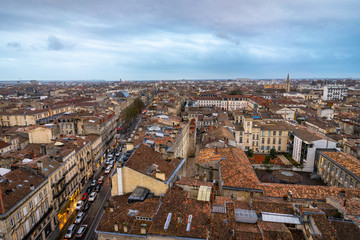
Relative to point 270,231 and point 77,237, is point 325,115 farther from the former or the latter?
point 77,237

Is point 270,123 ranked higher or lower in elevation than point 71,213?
higher

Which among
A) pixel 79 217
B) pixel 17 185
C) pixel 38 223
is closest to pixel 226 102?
pixel 79 217

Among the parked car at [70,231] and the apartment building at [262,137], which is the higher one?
the apartment building at [262,137]

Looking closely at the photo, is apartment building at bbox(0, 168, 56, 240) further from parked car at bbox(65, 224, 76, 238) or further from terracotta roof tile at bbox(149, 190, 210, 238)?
terracotta roof tile at bbox(149, 190, 210, 238)

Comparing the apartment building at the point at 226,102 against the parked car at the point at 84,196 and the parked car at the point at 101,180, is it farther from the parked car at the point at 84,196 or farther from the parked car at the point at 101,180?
the parked car at the point at 84,196

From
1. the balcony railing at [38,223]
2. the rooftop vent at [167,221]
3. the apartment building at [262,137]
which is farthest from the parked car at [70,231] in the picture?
the apartment building at [262,137]

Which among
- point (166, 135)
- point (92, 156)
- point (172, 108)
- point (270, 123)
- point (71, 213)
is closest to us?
point (71, 213)

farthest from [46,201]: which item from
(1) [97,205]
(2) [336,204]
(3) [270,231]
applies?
(2) [336,204]
